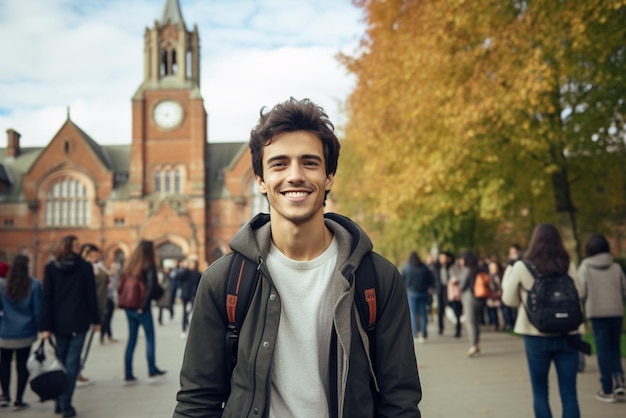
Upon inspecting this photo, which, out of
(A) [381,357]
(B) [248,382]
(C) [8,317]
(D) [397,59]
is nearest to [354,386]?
(A) [381,357]

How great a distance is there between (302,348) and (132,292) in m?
6.77

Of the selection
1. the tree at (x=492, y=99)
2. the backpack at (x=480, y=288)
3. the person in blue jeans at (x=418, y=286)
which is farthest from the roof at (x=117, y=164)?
the backpack at (x=480, y=288)

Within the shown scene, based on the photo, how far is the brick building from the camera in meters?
45.0

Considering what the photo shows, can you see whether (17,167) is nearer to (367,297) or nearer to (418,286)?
(418,286)

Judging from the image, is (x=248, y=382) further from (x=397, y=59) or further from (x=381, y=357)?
(x=397, y=59)

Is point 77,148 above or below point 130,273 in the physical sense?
above

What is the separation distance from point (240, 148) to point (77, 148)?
42.5 ft

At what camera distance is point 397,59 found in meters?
14.3

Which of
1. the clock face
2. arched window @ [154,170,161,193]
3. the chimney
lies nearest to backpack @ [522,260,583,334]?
arched window @ [154,170,161,193]

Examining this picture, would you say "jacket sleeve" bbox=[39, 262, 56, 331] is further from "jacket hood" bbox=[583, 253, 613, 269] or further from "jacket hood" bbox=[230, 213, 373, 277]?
"jacket hood" bbox=[583, 253, 613, 269]

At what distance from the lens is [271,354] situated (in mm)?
2209

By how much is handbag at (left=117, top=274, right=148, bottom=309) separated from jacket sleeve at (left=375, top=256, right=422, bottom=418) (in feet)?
22.2

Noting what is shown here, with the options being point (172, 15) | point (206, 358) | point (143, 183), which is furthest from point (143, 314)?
point (172, 15)

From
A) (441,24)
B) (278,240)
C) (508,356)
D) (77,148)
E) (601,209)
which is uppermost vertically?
(77,148)
